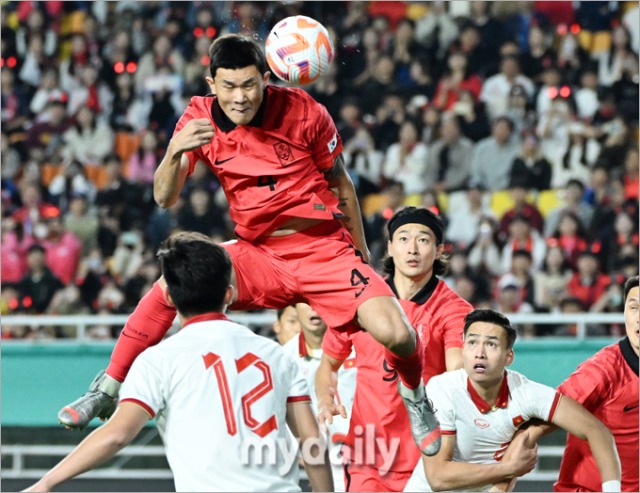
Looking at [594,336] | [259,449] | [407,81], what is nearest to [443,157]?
[407,81]

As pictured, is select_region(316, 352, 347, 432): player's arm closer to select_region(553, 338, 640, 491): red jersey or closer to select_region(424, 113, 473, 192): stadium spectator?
select_region(553, 338, 640, 491): red jersey

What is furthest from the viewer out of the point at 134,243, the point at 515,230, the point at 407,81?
the point at 407,81

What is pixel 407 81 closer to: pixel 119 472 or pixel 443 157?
pixel 443 157

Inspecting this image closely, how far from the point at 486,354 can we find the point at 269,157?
135 centimetres

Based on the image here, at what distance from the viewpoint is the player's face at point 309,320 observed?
7395 millimetres

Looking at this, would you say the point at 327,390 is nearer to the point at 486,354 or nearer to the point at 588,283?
the point at 486,354

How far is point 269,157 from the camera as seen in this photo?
539cm

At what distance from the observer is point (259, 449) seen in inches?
155

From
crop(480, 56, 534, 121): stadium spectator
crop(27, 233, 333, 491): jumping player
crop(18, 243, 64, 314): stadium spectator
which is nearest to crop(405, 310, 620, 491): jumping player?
crop(27, 233, 333, 491): jumping player

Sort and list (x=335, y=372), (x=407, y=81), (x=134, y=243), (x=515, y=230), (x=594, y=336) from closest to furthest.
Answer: (x=335, y=372) → (x=594, y=336) → (x=515, y=230) → (x=134, y=243) → (x=407, y=81)

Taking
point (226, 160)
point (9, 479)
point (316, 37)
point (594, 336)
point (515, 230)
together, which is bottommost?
point (9, 479)

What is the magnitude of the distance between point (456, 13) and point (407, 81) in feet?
3.45

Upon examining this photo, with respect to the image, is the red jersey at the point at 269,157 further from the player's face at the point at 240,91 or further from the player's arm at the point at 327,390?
the player's arm at the point at 327,390

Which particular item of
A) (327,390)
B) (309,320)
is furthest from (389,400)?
(309,320)
